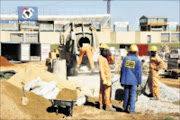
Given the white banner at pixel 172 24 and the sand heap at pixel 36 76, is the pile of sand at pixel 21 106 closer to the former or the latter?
the sand heap at pixel 36 76

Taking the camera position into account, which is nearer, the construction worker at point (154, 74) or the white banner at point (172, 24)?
the construction worker at point (154, 74)

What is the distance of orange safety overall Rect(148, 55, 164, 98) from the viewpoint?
10.6 metres

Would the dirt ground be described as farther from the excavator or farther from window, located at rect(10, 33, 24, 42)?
window, located at rect(10, 33, 24, 42)

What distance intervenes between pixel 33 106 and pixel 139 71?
3270 mm

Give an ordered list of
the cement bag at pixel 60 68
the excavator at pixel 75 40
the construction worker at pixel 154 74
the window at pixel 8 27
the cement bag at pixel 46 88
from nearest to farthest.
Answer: the cement bag at pixel 46 88
the construction worker at pixel 154 74
the cement bag at pixel 60 68
the excavator at pixel 75 40
the window at pixel 8 27

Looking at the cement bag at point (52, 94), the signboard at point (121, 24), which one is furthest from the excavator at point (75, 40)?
the signboard at point (121, 24)

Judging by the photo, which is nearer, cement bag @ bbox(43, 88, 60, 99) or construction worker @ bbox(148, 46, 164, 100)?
cement bag @ bbox(43, 88, 60, 99)

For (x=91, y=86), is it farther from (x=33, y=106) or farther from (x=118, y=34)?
(x=118, y=34)

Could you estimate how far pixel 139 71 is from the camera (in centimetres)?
841

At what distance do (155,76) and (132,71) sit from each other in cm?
246

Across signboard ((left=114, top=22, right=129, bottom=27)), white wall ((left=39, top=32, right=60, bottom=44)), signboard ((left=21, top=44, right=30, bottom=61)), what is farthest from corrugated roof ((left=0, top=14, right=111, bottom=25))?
signboard ((left=21, top=44, right=30, bottom=61))

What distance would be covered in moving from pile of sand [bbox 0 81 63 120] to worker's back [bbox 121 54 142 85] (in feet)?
7.03

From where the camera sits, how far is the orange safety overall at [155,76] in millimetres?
10570

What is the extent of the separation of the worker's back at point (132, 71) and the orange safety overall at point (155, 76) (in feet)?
7.56
